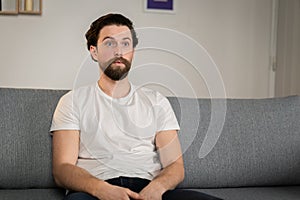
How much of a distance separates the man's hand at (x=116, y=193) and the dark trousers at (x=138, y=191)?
40 mm

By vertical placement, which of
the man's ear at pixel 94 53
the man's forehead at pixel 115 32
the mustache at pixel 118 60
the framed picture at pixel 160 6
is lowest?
the mustache at pixel 118 60

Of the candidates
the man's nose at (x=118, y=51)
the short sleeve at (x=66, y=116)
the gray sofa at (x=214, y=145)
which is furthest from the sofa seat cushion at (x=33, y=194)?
the man's nose at (x=118, y=51)

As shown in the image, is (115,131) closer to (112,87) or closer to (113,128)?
(113,128)

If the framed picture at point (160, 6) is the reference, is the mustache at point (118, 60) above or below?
below

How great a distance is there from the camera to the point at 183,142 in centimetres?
208

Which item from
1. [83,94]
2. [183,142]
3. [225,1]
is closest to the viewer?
[83,94]

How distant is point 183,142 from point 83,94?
19.1 inches

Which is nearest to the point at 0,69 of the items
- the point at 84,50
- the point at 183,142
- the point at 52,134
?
the point at 84,50

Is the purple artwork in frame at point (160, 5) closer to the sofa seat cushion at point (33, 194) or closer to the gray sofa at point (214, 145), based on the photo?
the gray sofa at point (214, 145)

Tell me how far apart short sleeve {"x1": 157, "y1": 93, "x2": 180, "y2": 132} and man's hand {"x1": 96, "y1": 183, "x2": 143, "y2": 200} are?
0.39 m

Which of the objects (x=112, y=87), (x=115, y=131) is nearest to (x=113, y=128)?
(x=115, y=131)

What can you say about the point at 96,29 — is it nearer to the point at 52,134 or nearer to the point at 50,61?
the point at 52,134

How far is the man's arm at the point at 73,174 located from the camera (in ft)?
5.34

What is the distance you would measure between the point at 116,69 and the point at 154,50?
1.29 meters
